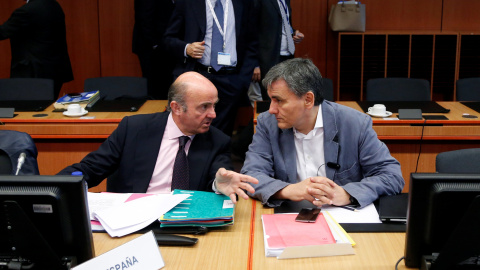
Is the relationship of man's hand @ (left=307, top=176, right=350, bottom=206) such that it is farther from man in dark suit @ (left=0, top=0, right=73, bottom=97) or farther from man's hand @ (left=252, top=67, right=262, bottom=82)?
man in dark suit @ (left=0, top=0, right=73, bottom=97)

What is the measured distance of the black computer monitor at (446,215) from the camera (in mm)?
1530

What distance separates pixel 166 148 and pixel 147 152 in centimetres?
9

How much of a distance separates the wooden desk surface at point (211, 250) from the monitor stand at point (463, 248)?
1.93ft

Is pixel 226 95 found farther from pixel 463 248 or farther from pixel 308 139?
pixel 463 248

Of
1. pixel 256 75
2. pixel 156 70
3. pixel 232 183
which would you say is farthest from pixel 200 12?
pixel 232 183

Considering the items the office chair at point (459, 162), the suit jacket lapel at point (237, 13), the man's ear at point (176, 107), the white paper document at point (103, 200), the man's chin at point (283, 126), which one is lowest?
the white paper document at point (103, 200)

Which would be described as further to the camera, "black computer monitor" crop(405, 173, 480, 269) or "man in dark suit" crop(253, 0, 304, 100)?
"man in dark suit" crop(253, 0, 304, 100)

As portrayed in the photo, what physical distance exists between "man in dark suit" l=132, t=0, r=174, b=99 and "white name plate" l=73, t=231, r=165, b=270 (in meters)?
3.75

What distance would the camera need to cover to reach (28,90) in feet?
14.4

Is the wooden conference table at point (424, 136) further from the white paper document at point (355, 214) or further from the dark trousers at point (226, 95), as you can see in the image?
the white paper document at point (355, 214)

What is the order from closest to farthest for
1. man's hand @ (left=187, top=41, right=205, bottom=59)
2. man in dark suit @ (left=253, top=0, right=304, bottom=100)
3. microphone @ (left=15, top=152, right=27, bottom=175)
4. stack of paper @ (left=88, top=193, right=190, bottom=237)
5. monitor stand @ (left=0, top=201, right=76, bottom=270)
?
monitor stand @ (left=0, top=201, right=76, bottom=270)
stack of paper @ (left=88, top=193, right=190, bottom=237)
microphone @ (left=15, top=152, right=27, bottom=175)
man's hand @ (left=187, top=41, right=205, bottom=59)
man in dark suit @ (left=253, top=0, right=304, bottom=100)

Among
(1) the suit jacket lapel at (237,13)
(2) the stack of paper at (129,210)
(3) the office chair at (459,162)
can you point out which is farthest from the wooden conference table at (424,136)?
(2) the stack of paper at (129,210)

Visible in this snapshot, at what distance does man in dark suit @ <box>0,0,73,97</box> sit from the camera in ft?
16.0

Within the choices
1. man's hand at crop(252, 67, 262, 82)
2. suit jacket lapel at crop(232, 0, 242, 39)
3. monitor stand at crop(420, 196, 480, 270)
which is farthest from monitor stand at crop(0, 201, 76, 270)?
man's hand at crop(252, 67, 262, 82)
